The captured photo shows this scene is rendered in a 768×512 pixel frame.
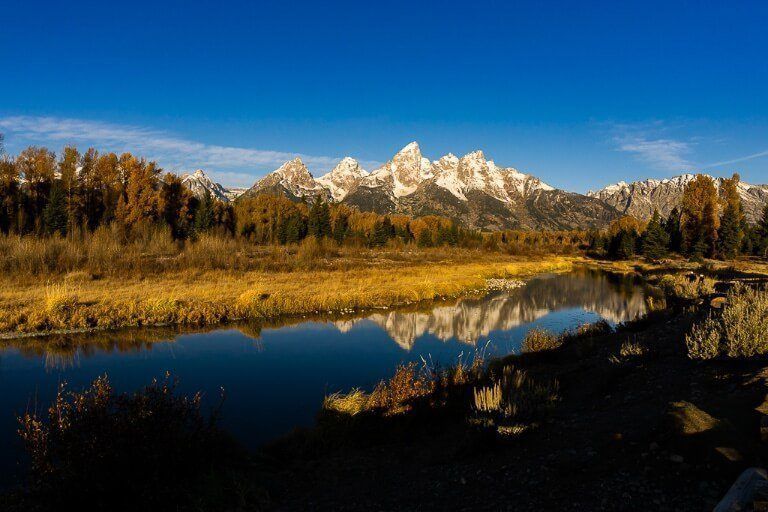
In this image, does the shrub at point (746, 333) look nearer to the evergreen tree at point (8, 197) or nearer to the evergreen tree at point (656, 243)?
the evergreen tree at point (8, 197)

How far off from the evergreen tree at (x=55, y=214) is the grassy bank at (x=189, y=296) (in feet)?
73.4

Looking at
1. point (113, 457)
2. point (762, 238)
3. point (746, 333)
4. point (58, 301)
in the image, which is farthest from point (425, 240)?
point (113, 457)

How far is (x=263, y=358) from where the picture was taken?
53.6 ft

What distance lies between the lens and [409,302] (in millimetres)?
30203

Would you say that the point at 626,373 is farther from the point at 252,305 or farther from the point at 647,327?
the point at 252,305

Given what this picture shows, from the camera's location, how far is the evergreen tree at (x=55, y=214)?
152 ft

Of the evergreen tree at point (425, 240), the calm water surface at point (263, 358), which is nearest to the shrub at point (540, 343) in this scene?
the calm water surface at point (263, 358)

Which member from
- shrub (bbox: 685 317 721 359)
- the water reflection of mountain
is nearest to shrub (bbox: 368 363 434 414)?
shrub (bbox: 685 317 721 359)

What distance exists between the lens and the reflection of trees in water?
55.7ft

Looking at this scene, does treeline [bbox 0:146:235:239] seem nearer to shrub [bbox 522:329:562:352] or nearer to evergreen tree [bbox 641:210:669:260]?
shrub [bbox 522:329:562:352]

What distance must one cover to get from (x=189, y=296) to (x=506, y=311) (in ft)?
62.6

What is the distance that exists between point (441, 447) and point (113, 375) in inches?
444

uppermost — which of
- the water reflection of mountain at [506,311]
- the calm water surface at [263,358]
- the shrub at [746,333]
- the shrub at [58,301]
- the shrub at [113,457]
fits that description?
the shrub at [746,333]

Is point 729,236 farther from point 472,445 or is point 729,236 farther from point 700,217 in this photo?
point 472,445
